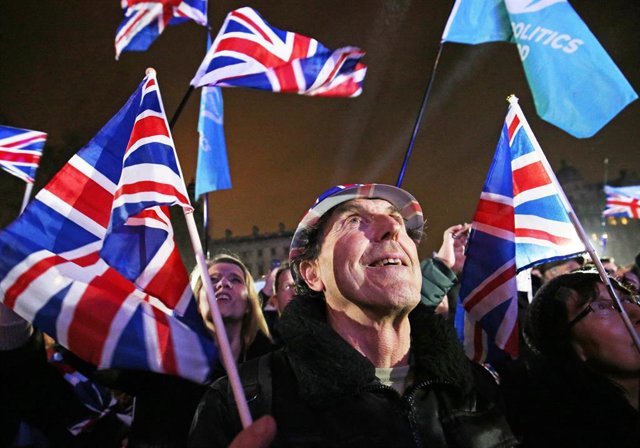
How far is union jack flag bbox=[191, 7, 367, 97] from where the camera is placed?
14.1ft

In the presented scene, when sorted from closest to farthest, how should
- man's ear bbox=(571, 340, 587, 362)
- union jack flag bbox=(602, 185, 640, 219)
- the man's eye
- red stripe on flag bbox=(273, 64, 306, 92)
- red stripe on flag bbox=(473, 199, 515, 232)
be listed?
the man's eye < man's ear bbox=(571, 340, 587, 362) < red stripe on flag bbox=(473, 199, 515, 232) < red stripe on flag bbox=(273, 64, 306, 92) < union jack flag bbox=(602, 185, 640, 219)

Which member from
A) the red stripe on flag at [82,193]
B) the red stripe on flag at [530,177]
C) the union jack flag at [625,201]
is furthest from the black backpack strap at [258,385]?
Result: the union jack flag at [625,201]

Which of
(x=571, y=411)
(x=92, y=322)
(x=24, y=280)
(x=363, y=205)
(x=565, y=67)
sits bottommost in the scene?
(x=571, y=411)

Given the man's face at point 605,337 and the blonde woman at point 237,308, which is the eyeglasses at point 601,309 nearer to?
the man's face at point 605,337

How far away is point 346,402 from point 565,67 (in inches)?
160

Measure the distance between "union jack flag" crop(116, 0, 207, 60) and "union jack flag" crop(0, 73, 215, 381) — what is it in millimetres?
3883

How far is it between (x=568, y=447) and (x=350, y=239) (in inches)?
62.2

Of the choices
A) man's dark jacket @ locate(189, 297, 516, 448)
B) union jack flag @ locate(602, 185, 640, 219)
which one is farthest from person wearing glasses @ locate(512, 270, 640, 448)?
union jack flag @ locate(602, 185, 640, 219)

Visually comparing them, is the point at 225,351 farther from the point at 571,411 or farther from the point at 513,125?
the point at 513,125

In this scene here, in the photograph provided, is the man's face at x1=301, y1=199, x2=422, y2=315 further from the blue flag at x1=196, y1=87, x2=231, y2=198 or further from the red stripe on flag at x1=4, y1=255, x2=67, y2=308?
the blue flag at x1=196, y1=87, x2=231, y2=198

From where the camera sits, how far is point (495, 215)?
3557 millimetres

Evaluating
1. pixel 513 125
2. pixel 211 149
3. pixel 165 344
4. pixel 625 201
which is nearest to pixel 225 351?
pixel 165 344

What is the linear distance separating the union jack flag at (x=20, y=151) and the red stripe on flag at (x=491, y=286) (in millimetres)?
4418

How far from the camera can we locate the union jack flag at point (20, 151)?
476 cm
